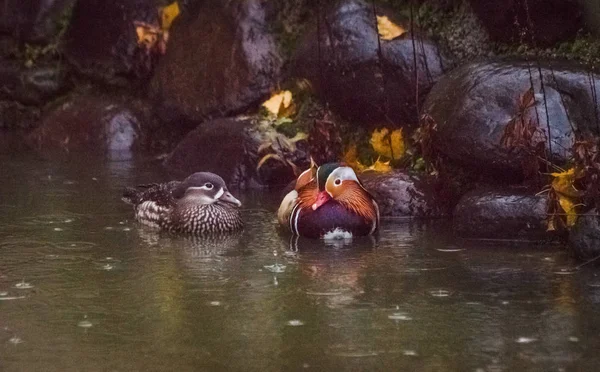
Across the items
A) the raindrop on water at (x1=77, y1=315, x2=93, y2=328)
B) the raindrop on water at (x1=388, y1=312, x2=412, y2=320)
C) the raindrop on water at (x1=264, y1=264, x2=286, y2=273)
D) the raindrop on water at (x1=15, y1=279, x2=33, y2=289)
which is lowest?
the raindrop on water at (x1=77, y1=315, x2=93, y2=328)

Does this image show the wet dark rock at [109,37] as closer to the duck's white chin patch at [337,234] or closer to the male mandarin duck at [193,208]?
the male mandarin duck at [193,208]

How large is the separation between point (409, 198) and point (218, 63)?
3.62 metres

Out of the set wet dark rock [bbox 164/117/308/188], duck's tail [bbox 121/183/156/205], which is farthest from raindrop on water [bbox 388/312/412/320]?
wet dark rock [bbox 164/117/308/188]

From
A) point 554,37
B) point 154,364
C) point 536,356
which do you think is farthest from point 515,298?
point 554,37

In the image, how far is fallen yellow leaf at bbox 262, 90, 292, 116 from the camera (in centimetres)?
1084

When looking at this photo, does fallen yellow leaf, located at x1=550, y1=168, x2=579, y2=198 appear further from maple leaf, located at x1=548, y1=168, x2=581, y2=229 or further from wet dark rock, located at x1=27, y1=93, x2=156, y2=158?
wet dark rock, located at x1=27, y1=93, x2=156, y2=158

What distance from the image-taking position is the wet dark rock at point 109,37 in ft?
41.8

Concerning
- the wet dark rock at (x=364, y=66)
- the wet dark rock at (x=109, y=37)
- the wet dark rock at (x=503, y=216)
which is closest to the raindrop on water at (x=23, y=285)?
the wet dark rock at (x=503, y=216)

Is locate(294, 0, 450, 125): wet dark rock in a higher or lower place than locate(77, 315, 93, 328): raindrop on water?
higher

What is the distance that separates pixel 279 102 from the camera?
10.9 m

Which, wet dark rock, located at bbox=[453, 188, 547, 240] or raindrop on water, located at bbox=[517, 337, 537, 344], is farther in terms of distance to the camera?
wet dark rock, located at bbox=[453, 188, 547, 240]

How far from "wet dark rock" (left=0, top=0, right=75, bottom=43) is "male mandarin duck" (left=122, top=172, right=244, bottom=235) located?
18.5 ft

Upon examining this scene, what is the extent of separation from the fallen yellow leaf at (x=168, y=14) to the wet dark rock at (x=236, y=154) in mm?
2124

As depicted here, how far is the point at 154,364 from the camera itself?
5.01 metres
